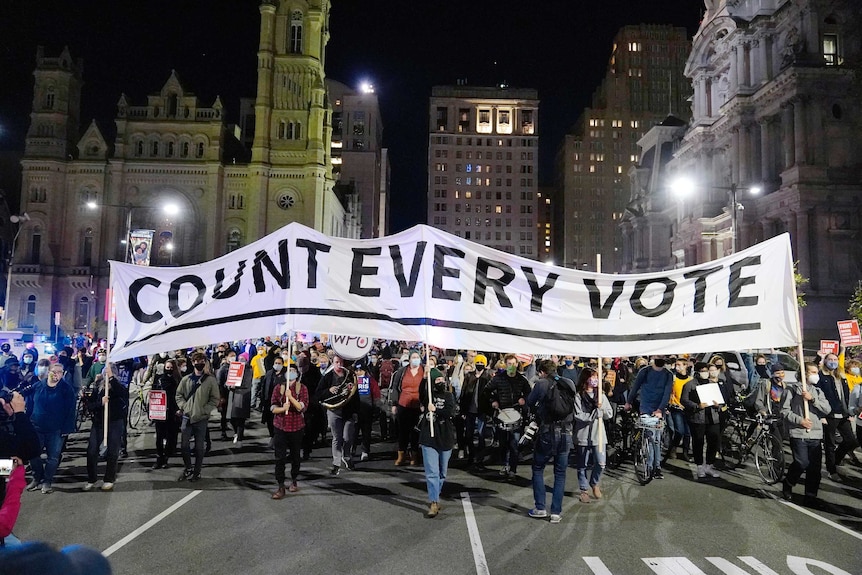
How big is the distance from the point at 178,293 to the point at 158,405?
3.06 metres

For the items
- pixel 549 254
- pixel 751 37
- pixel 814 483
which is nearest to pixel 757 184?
pixel 751 37

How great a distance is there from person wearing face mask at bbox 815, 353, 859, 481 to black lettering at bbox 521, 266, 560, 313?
601 cm

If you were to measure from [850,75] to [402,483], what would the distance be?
4694 cm

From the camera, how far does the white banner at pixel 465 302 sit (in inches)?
296

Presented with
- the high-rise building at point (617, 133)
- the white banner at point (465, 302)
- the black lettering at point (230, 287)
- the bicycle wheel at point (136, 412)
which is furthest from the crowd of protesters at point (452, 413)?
the high-rise building at point (617, 133)

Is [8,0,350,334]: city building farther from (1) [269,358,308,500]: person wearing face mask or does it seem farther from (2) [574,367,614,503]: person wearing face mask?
(2) [574,367,614,503]: person wearing face mask

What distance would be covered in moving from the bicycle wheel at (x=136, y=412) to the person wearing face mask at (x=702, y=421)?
13344 millimetres

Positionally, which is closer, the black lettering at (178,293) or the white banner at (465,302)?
the white banner at (465,302)

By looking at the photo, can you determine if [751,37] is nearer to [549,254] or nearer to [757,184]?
[757,184]

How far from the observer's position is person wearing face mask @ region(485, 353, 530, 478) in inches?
417

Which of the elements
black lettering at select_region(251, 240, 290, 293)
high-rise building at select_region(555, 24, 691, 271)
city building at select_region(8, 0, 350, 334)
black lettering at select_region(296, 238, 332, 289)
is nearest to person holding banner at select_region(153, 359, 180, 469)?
black lettering at select_region(251, 240, 290, 293)

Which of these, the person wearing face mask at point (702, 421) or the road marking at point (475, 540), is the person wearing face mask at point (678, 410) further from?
the road marking at point (475, 540)

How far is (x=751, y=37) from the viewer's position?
48062 mm

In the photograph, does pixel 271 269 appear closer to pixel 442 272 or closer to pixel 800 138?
pixel 442 272
